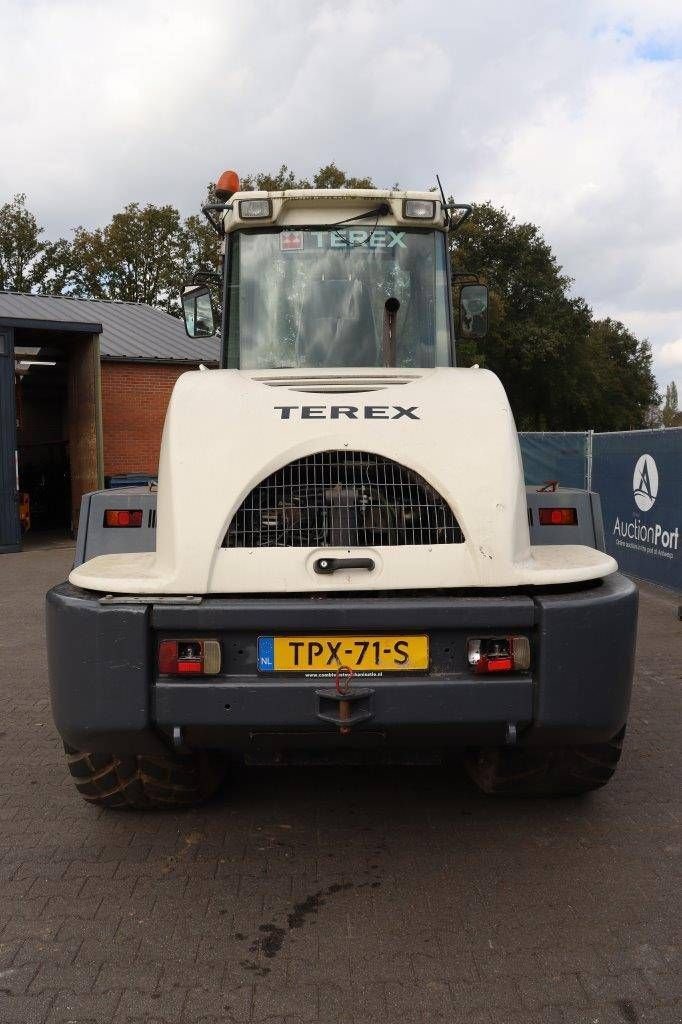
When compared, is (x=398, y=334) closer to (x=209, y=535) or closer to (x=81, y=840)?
(x=209, y=535)

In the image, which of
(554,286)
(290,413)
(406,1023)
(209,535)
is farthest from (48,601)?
(554,286)

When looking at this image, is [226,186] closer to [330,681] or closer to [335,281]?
[335,281]

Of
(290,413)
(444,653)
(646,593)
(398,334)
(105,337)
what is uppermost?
(105,337)

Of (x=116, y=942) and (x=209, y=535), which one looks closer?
(x=116, y=942)

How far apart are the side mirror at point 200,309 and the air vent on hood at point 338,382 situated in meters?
1.25

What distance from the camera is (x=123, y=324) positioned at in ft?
81.8

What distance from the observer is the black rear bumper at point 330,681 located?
314cm

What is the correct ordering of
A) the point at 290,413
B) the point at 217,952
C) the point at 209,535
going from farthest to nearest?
the point at 290,413
the point at 209,535
the point at 217,952

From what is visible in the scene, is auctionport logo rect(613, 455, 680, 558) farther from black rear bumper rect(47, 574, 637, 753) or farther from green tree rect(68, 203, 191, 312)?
green tree rect(68, 203, 191, 312)

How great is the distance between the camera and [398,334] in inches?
187

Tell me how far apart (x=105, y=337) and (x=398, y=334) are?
785 inches

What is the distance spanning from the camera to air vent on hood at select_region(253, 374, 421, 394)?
3926 millimetres

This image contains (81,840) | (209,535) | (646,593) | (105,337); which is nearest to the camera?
(209,535)

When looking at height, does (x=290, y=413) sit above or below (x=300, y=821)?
above
